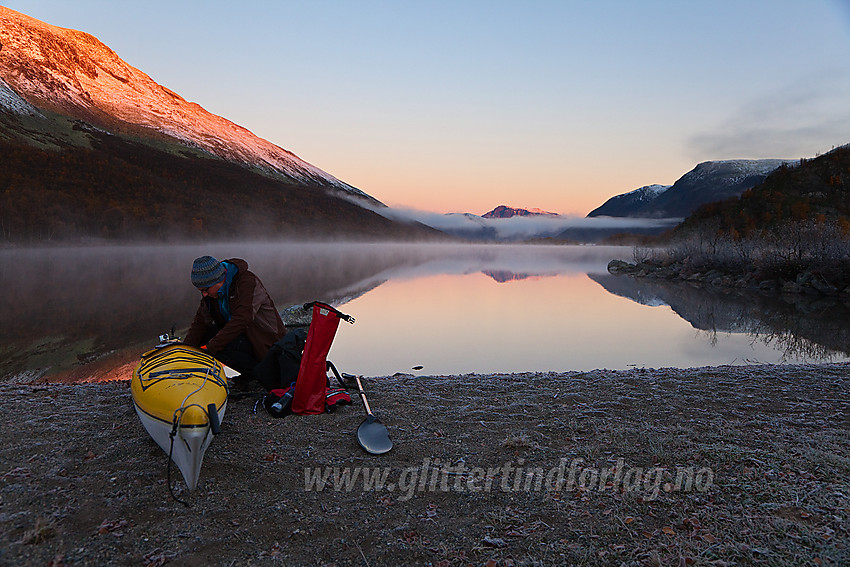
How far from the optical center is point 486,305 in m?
21.6

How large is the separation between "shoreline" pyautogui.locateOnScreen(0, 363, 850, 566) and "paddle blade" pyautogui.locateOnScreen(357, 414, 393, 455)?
143 mm

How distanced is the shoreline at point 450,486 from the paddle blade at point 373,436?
14cm

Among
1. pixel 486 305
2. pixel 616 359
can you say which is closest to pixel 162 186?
pixel 486 305

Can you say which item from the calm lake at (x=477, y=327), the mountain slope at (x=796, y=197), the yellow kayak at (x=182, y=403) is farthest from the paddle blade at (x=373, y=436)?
the mountain slope at (x=796, y=197)

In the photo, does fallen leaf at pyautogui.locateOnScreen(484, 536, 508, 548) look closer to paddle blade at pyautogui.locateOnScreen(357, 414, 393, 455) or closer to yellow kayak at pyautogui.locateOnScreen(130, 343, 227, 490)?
paddle blade at pyautogui.locateOnScreen(357, 414, 393, 455)

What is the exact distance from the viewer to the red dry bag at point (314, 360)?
5852mm

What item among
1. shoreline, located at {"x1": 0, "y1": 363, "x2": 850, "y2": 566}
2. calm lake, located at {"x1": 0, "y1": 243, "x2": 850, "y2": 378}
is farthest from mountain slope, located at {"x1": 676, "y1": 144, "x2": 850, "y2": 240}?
shoreline, located at {"x1": 0, "y1": 363, "x2": 850, "y2": 566}

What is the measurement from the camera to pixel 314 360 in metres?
5.86

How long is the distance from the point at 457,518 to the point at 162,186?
154 m

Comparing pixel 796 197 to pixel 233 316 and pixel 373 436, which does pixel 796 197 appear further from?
pixel 233 316

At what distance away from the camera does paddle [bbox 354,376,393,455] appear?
4875mm

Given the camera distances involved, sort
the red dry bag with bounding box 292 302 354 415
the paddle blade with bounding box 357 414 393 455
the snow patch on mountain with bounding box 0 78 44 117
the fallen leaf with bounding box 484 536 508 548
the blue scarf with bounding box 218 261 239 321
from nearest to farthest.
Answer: the fallen leaf with bounding box 484 536 508 548
the paddle blade with bounding box 357 414 393 455
the red dry bag with bounding box 292 302 354 415
the blue scarf with bounding box 218 261 239 321
the snow patch on mountain with bounding box 0 78 44 117

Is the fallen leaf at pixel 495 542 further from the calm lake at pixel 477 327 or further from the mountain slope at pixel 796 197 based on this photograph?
the mountain slope at pixel 796 197

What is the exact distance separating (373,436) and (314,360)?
4.38 feet
